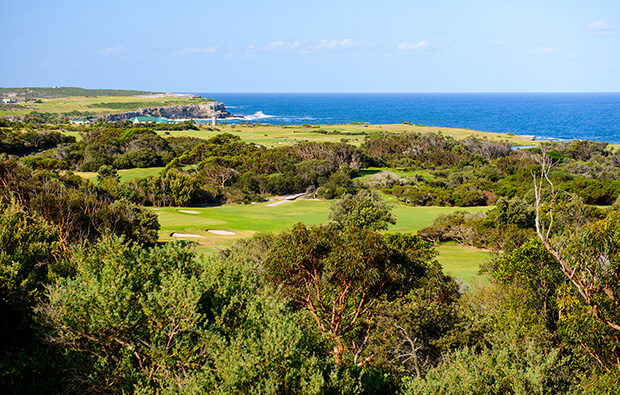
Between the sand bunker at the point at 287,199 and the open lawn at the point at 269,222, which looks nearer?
the open lawn at the point at 269,222

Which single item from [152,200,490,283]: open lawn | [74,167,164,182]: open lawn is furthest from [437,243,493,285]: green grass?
[74,167,164,182]: open lawn

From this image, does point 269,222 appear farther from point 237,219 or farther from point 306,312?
point 306,312

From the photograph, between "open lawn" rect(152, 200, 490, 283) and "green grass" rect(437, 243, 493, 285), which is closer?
"green grass" rect(437, 243, 493, 285)

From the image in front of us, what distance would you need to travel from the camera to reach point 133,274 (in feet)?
33.1

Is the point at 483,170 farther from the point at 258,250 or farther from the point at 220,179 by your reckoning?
the point at 258,250

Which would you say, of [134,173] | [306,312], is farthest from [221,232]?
[134,173]

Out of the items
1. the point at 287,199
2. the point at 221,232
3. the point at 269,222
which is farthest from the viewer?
the point at 287,199

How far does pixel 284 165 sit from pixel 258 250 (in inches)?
1741

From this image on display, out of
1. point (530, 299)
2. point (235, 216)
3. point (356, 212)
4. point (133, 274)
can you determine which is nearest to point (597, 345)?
point (530, 299)

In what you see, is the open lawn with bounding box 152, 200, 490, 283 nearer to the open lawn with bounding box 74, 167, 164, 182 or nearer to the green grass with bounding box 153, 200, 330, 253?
the green grass with bounding box 153, 200, 330, 253

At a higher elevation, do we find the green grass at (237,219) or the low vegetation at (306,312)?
the low vegetation at (306,312)

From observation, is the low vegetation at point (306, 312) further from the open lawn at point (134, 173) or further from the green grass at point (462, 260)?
the open lawn at point (134, 173)

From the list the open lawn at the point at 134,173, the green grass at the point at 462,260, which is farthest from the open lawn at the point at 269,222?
the open lawn at the point at 134,173

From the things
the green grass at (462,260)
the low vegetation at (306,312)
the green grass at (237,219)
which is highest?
the low vegetation at (306,312)
